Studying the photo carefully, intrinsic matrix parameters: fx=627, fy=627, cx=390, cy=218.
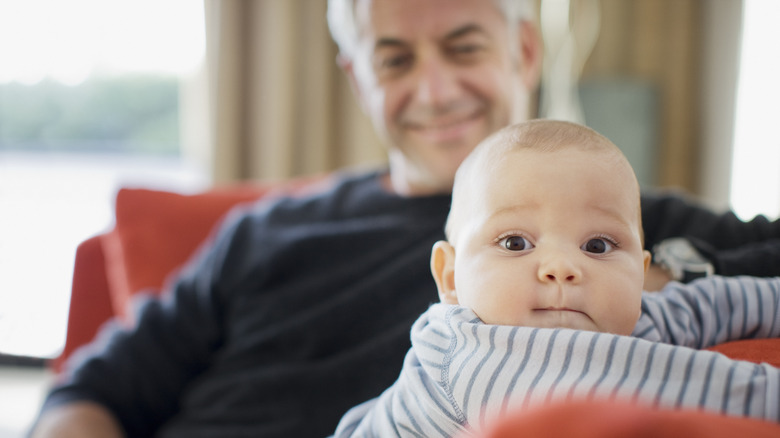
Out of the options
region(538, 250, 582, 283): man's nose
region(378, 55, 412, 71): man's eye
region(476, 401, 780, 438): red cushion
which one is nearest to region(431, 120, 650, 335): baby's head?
region(538, 250, 582, 283): man's nose

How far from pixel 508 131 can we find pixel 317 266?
0.49 metres

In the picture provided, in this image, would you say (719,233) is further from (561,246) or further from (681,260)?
(561,246)

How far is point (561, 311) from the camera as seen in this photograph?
42 cm

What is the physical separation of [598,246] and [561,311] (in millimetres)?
53

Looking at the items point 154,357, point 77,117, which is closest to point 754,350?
point 154,357

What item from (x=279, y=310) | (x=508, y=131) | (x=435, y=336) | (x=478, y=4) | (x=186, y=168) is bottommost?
(x=186, y=168)

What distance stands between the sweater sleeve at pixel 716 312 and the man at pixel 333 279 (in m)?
0.13

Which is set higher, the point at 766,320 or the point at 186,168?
the point at 766,320

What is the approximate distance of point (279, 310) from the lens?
35.4 inches

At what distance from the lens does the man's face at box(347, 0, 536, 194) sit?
0.80 metres

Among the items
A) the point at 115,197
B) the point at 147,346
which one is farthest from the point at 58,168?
the point at 147,346

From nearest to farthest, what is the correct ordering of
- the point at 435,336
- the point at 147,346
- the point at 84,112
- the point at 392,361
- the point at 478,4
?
the point at 435,336 → the point at 392,361 → the point at 478,4 → the point at 147,346 → the point at 84,112

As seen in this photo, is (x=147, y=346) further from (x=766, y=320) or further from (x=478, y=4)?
(x=766, y=320)

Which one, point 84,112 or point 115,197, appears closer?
point 115,197
